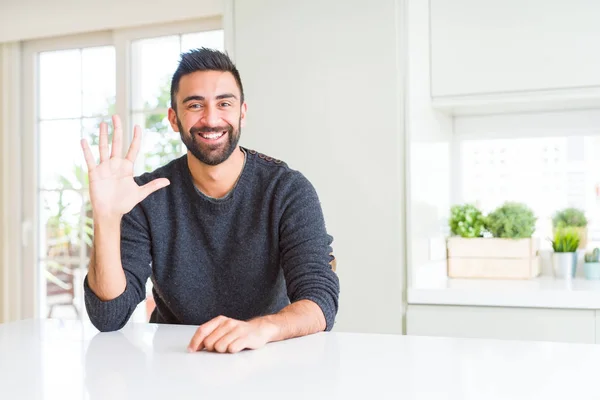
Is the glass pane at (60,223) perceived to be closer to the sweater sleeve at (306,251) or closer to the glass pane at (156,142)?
the glass pane at (156,142)

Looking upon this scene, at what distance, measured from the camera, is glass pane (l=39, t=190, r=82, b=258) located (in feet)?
12.3

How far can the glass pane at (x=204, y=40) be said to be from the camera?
11.0 ft

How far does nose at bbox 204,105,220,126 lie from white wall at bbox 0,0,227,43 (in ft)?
5.04

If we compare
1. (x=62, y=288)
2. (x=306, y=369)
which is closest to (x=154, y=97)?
(x=62, y=288)

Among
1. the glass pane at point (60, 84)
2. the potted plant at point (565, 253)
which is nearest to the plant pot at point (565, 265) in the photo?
the potted plant at point (565, 253)

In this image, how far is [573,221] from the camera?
2934mm

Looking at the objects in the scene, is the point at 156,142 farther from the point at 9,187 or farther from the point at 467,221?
the point at 467,221

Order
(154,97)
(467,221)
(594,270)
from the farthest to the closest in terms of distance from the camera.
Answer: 1. (154,97)
2. (467,221)
3. (594,270)

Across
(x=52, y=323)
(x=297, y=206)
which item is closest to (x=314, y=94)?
(x=297, y=206)

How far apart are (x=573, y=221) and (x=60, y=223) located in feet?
8.58

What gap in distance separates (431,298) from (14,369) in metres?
1.64

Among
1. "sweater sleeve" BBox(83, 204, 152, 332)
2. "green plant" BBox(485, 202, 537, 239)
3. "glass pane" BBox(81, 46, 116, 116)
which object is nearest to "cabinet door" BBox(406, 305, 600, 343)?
"green plant" BBox(485, 202, 537, 239)

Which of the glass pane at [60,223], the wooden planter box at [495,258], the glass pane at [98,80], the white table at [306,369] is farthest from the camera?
the glass pane at [60,223]

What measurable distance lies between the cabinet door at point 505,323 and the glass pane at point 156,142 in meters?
1.57
